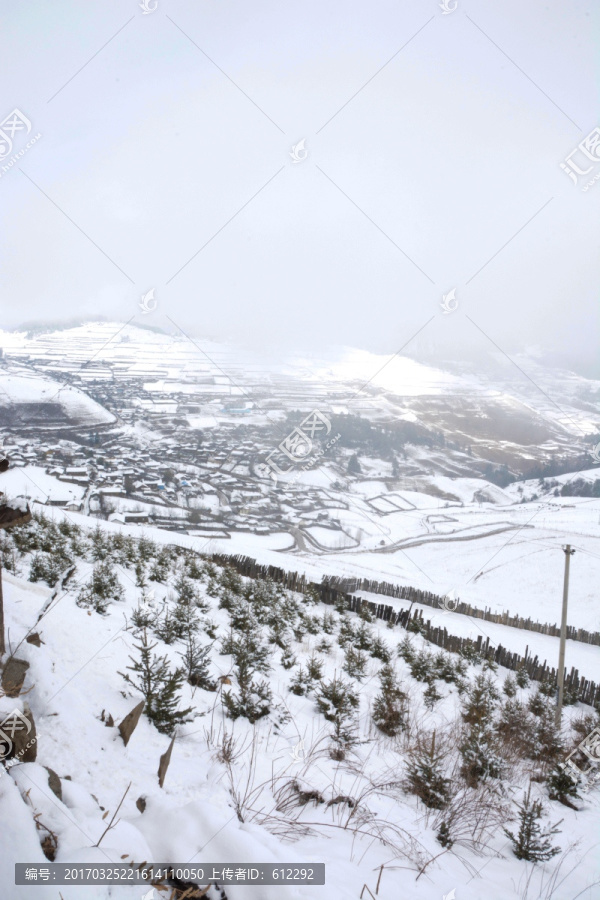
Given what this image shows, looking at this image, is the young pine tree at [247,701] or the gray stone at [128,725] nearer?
the gray stone at [128,725]

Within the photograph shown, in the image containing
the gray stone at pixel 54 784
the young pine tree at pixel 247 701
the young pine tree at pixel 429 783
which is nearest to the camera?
the gray stone at pixel 54 784

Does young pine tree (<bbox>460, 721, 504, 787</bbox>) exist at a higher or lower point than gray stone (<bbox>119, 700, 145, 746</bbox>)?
lower

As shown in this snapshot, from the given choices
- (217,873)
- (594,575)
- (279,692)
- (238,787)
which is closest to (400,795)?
(238,787)

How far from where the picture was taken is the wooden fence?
29.3 ft

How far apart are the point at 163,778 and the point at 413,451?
41.9 meters

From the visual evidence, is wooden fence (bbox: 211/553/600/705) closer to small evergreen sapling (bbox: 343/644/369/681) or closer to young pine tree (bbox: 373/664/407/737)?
small evergreen sapling (bbox: 343/644/369/681)

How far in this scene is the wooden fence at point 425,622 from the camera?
29.3 ft

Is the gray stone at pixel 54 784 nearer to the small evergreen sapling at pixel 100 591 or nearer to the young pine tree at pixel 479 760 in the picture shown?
the small evergreen sapling at pixel 100 591

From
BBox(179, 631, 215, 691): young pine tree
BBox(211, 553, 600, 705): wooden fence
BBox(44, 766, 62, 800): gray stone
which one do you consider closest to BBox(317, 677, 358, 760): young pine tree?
BBox(179, 631, 215, 691): young pine tree

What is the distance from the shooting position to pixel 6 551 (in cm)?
632

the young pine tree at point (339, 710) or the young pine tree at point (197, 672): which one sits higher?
the young pine tree at point (197, 672)

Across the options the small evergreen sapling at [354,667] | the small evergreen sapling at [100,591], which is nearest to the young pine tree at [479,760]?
the small evergreen sapling at [354,667]

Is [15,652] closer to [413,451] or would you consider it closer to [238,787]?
[238,787]

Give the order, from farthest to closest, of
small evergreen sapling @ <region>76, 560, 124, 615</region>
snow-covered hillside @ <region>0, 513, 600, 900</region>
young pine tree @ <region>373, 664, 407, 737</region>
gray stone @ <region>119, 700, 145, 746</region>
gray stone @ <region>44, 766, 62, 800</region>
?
small evergreen sapling @ <region>76, 560, 124, 615</region>
young pine tree @ <region>373, 664, 407, 737</region>
gray stone @ <region>119, 700, 145, 746</region>
gray stone @ <region>44, 766, 62, 800</region>
snow-covered hillside @ <region>0, 513, 600, 900</region>
